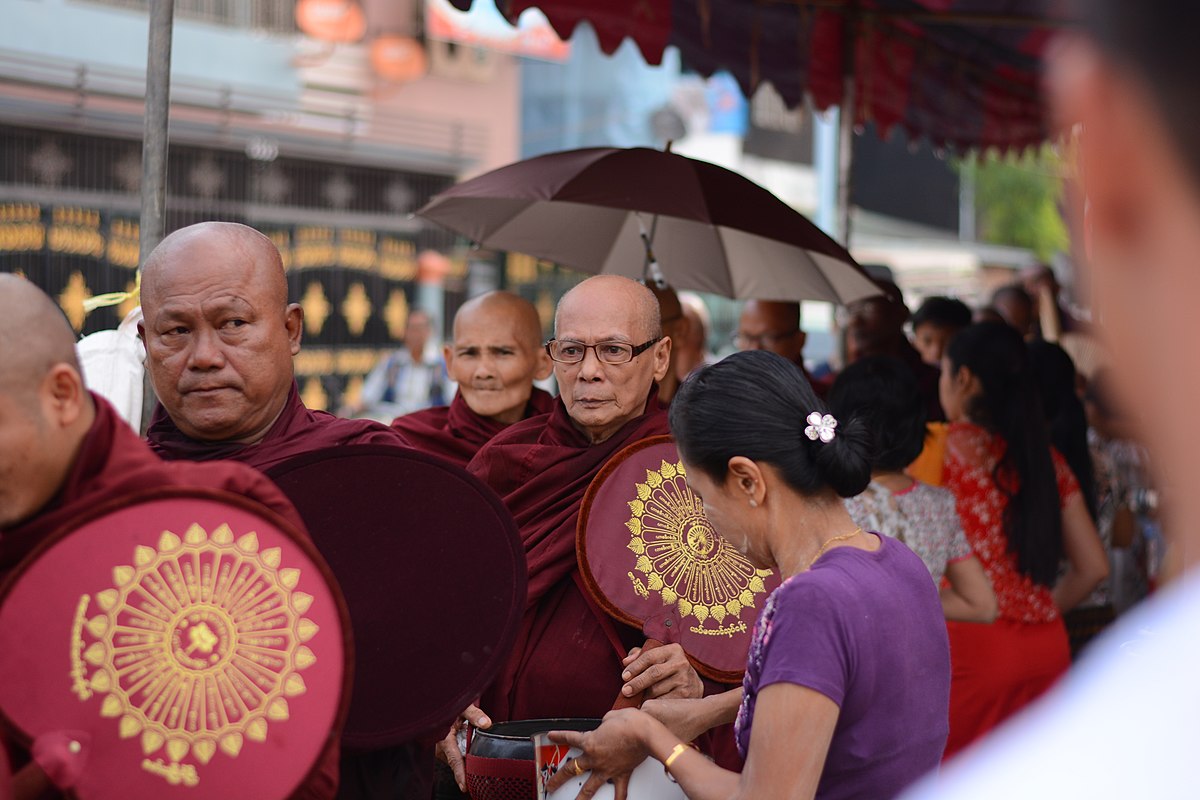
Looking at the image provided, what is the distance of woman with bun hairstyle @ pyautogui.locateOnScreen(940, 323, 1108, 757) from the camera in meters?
3.92

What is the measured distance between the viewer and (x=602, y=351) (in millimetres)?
3084

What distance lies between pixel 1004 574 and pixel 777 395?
2.24m

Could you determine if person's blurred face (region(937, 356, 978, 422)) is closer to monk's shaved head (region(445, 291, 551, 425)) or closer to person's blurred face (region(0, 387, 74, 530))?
monk's shaved head (region(445, 291, 551, 425))

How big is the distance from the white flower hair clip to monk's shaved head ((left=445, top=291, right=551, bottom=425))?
209cm

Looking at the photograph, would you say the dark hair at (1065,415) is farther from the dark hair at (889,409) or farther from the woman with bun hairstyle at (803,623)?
the woman with bun hairstyle at (803,623)

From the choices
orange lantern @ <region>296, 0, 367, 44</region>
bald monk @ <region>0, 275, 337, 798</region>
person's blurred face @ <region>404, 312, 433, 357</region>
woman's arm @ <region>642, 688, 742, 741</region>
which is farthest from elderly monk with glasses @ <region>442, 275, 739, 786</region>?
orange lantern @ <region>296, 0, 367, 44</region>

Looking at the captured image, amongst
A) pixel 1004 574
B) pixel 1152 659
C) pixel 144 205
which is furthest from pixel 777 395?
pixel 1004 574

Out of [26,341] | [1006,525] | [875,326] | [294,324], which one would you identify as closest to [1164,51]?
[26,341]

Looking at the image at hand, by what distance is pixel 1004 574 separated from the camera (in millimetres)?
3973

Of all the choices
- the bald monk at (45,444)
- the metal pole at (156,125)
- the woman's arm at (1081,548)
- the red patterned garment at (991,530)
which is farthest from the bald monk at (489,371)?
the bald monk at (45,444)

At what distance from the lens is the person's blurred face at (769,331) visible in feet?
17.3

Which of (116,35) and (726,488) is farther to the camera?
(116,35)

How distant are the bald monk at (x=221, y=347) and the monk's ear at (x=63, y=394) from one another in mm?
722

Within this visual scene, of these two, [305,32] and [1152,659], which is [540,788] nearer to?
[1152,659]
